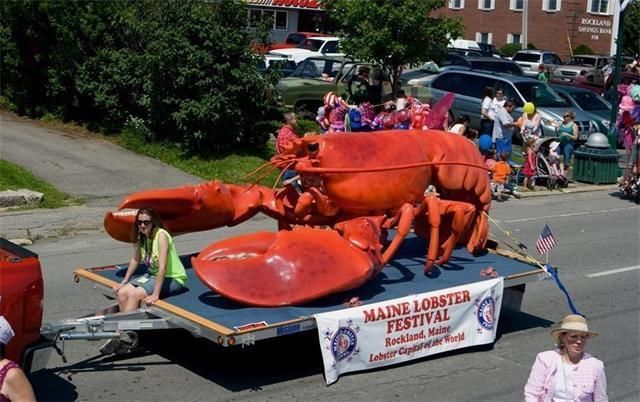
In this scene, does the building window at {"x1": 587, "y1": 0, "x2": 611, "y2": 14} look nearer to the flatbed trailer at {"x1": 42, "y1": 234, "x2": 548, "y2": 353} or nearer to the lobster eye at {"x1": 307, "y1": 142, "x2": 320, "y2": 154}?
the flatbed trailer at {"x1": 42, "y1": 234, "x2": 548, "y2": 353}

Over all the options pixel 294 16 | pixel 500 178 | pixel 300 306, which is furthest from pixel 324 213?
pixel 294 16

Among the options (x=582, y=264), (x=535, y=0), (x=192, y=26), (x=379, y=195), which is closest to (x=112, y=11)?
(x=192, y=26)

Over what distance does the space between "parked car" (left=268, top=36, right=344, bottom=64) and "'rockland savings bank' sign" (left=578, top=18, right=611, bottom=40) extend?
24.3 meters

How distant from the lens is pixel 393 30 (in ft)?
70.7

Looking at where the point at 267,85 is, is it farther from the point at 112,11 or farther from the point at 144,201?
the point at 144,201

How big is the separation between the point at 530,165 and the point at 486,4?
43.6 meters

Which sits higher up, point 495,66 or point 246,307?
point 495,66

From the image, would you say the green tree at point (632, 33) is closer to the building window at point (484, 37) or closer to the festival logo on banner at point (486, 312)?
the building window at point (484, 37)

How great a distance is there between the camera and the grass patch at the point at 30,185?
1556 centimetres

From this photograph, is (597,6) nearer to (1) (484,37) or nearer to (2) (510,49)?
(1) (484,37)

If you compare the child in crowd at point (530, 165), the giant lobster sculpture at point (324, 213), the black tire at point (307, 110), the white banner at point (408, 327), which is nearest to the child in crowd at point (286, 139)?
the giant lobster sculpture at point (324, 213)

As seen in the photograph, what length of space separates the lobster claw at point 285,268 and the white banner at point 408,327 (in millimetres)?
279

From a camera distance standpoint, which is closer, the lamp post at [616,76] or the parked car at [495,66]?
the lamp post at [616,76]

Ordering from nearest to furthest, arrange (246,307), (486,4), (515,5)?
1. (246,307)
2. (515,5)
3. (486,4)
